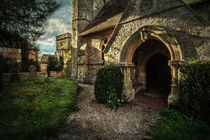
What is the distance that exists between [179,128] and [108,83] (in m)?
3.48

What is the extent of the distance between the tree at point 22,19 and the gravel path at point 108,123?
515 cm

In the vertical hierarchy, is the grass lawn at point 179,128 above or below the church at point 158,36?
below

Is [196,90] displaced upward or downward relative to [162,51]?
downward

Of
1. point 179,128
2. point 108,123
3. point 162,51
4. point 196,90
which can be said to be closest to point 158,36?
point 196,90

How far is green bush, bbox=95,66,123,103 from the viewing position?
557cm

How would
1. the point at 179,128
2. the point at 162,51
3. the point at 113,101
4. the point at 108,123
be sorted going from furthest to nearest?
the point at 162,51 → the point at 113,101 → the point at 108,123 → the point at 179,128

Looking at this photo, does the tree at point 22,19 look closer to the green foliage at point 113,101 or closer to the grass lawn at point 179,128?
the green foliage at point 113,101

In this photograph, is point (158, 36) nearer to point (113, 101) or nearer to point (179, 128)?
point (179, 128)

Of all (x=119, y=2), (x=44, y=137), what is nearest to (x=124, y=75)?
(x=44, y=137)

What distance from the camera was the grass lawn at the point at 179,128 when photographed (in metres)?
2.97

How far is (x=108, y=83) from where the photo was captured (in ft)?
18.3

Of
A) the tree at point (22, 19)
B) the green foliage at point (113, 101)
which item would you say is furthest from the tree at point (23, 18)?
the green foliage at point (113, 101)

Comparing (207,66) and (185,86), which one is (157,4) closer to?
(207,66)

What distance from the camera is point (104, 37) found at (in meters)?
10.1
